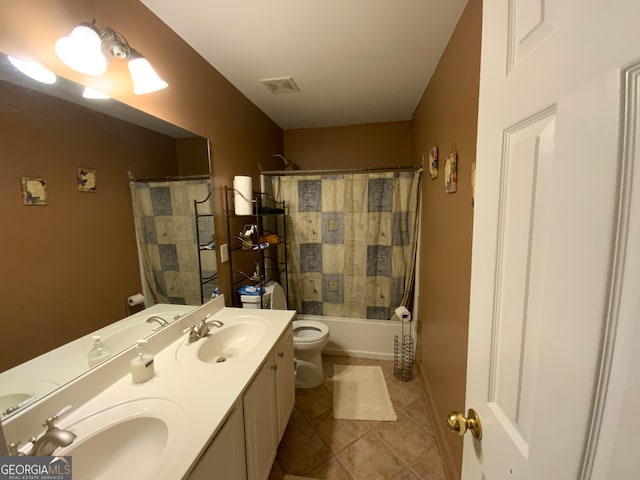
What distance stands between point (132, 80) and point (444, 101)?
167 centimetres

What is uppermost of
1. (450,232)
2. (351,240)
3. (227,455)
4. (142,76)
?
(142,76)

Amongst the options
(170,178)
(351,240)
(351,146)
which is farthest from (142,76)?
(351,146)

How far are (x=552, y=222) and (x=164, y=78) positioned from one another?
5.71 ft

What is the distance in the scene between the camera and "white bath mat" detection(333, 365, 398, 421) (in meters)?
1.88

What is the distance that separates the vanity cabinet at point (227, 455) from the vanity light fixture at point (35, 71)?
51.3 inches

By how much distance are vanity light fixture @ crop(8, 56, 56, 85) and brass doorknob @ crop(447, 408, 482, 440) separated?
160cm

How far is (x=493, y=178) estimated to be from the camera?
1.89ft

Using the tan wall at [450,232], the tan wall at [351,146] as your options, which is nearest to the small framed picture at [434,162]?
the tan wall at [450,232]

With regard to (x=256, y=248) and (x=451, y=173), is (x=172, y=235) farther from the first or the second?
(x=451, y=173)

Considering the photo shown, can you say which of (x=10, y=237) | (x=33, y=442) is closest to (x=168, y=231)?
(x=10, y=237)

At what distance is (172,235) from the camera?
1444mm

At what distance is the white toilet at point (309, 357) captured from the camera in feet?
6.77

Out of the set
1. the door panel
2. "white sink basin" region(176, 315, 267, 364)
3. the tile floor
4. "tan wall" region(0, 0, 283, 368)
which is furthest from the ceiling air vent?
the tile floor

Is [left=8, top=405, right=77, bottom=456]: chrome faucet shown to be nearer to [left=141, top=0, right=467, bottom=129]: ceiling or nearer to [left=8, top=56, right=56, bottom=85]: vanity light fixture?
[left=8, top=56, right=56, bottom=85]: vanity light fixture
